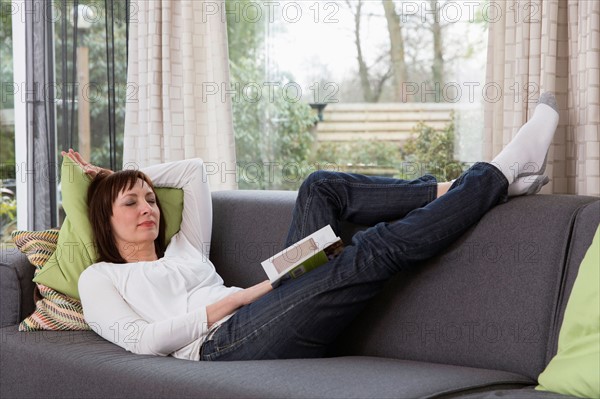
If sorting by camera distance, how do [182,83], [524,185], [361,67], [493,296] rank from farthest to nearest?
[361,67] < [182,83] < [524,185] < [493,296]

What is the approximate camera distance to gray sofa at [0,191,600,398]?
2.13 meters

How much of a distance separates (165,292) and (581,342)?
1256 mm

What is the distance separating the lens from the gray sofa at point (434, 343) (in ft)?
7.00

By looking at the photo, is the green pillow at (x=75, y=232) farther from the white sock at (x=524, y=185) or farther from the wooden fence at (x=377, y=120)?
the wooden fence at (x=377, y=120)

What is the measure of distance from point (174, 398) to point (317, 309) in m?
0.48

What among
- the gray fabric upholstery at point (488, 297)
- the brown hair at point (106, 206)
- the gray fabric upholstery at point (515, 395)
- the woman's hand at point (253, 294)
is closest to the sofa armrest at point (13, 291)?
the brown hair at point (106, 206)

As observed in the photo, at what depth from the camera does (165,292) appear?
2.65 m

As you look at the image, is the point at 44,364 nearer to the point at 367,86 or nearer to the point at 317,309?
the point at 317,309

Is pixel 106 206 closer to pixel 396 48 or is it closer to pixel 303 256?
pixel 303 256

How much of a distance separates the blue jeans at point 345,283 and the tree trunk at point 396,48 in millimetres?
2062

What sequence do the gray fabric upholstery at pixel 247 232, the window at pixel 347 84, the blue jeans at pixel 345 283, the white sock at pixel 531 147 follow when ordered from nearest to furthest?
the blue jeans at pixel 345 283 → the white sock at pixel 531 147 → the gray fabric upholstery at pixel 247 232 → the window at pixel 347 84

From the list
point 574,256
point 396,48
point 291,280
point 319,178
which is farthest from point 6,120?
point 574,256

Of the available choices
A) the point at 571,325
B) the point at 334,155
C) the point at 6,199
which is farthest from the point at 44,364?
the point at 334,155

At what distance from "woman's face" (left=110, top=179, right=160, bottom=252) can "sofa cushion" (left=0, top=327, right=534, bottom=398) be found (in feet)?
1.16
